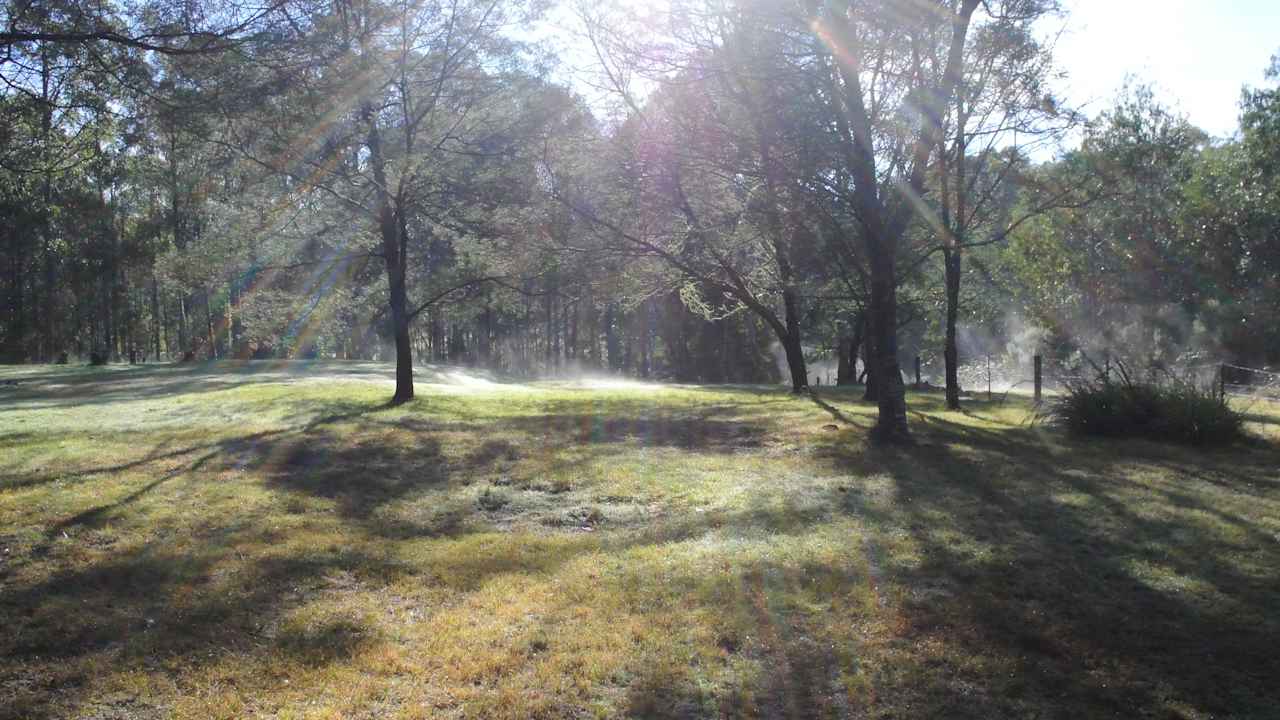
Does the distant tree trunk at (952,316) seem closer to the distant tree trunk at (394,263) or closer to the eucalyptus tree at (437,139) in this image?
the eucalyptus tree at (437,139)

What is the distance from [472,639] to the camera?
497 cm

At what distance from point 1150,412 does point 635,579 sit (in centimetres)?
920

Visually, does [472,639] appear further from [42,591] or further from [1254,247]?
[1254,247]

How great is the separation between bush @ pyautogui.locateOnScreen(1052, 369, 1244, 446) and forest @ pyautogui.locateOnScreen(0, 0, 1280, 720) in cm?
5

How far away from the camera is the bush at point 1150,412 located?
11273mm

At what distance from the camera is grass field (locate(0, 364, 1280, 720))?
14.1ft

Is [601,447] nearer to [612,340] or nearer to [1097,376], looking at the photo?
[1097,376]

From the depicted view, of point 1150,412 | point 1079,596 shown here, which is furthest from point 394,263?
point 1079,596

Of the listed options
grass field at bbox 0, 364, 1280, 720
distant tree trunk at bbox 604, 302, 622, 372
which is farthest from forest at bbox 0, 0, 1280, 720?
distant tree trunk at bbox 604, 302, 622, 372

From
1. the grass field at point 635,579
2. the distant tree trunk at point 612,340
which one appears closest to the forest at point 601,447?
the grass field at point 635,579

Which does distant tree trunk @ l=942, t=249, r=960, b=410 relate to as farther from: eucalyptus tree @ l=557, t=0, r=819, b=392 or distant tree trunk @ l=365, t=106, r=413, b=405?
distant tree trunk @ l=365, t=106, r=413, b=405

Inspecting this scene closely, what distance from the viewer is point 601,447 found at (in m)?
11.7

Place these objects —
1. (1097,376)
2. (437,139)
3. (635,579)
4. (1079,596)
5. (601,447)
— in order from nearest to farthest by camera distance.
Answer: (1079,596) < (635,579) < (601,447) < (1097,376) < (437,139)

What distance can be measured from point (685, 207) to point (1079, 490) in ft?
33.4
